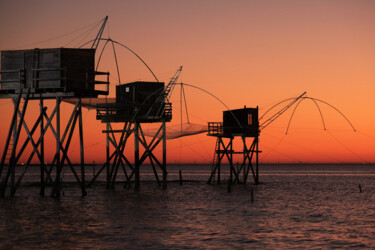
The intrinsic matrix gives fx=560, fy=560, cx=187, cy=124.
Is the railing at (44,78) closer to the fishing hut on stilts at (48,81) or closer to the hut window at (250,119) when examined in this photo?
the fishing hut on stilts at (48,81)

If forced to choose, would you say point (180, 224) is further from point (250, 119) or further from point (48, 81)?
point (250, 119)

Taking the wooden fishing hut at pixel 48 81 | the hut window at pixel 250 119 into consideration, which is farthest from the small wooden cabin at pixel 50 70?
the hut window at pixel 250 119

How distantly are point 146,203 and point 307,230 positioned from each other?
53.6ft

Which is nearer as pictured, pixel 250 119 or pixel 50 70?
pixel 50 70

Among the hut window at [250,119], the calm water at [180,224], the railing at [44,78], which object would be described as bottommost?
the calm water at [180,224]

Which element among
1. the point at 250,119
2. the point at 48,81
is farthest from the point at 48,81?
the point at 250,119

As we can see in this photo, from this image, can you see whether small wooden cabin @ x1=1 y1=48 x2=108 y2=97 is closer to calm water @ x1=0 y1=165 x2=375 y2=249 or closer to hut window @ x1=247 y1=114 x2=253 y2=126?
calm water @ x1=0 y1=165 x2=375 y2=249

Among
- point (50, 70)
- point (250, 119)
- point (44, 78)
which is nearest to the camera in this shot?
point (50, 70)

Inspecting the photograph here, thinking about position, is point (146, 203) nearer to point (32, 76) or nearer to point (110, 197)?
point (110, 197)

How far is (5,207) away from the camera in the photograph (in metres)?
35.9

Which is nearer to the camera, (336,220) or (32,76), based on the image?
Result: (336,220)

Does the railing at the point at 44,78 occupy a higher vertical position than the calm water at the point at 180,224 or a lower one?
higher

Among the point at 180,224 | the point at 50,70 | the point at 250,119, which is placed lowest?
the point at 180,224

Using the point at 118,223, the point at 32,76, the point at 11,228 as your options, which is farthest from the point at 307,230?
the point at 32,76
